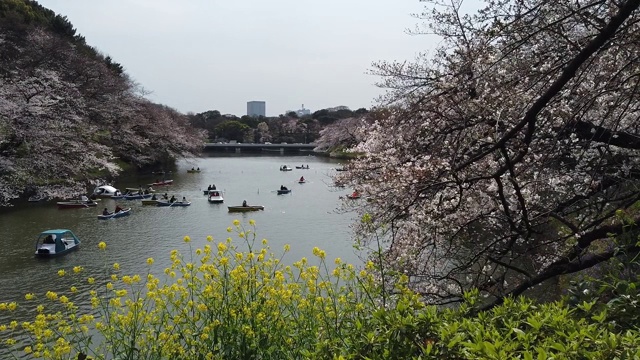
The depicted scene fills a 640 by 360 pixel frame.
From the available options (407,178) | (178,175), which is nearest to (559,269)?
(407,178)

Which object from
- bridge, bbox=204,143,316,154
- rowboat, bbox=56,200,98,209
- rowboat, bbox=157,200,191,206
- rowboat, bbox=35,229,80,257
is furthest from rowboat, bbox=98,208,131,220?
bridge, bbox=204,143,316,154

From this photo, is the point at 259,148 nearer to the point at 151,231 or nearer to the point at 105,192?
the point at 105,192

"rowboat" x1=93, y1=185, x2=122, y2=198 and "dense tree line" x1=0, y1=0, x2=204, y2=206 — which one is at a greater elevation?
"dense tree line" x1=0, y1=0, x2=204, y2=206

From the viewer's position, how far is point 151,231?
19094mm

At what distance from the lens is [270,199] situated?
28156 mm

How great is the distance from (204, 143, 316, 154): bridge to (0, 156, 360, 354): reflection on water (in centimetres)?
4144

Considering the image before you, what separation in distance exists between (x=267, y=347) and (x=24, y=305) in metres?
10.4

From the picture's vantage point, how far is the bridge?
241 feet

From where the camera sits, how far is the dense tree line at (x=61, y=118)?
20422 mm

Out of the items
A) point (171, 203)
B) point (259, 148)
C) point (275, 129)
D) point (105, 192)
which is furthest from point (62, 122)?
point (275, 129)

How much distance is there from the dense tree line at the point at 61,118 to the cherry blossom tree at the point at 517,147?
17884mm

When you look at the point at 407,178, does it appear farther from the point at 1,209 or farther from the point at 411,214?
the point at 1,209

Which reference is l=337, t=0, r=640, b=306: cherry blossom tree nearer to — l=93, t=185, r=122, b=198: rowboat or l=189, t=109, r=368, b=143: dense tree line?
l=93, t=185, r=122, b=198: rowboat

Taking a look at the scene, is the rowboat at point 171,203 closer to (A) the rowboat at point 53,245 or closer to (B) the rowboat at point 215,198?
(B) the rowboat at point 215,198
